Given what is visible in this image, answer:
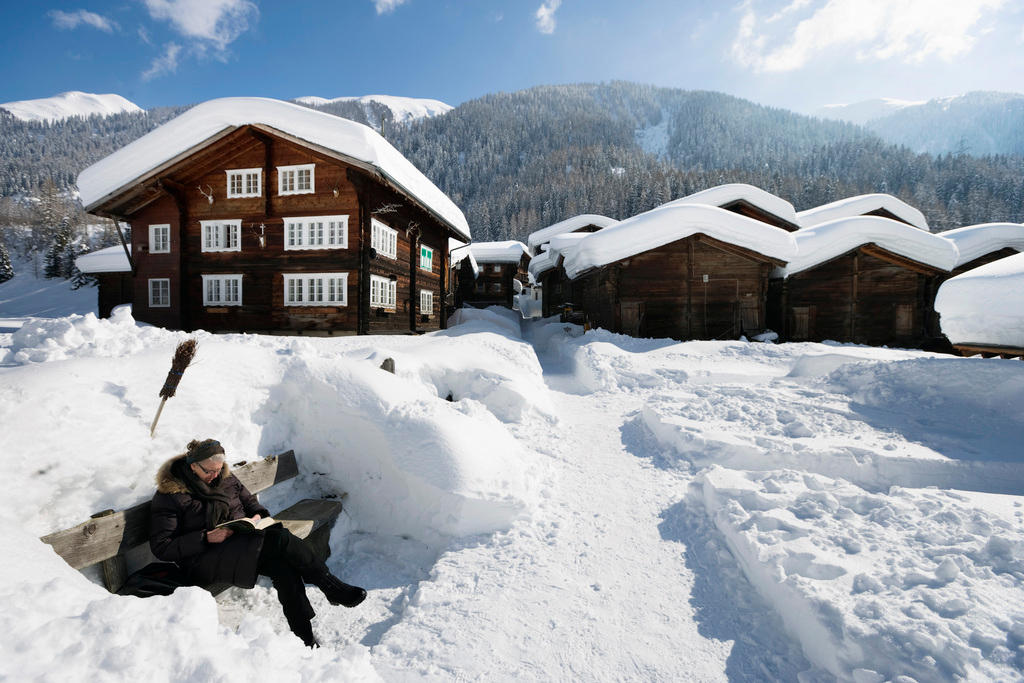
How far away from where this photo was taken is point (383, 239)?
14.6m

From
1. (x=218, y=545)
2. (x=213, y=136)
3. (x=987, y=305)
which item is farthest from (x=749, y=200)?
(x=218, y=545)

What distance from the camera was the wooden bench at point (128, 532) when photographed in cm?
256

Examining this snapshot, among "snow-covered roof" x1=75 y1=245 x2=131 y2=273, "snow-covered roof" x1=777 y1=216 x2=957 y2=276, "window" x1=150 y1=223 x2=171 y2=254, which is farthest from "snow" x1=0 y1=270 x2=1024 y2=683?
"snow-covered roof" x1=75 y1=245 x2=131 y2=273

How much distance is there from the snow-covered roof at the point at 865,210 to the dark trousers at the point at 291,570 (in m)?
25.9

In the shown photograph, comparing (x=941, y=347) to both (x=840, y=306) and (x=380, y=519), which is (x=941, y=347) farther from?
(x=380, y=519)

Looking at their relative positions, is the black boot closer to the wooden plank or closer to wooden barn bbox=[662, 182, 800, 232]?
the wooden plank

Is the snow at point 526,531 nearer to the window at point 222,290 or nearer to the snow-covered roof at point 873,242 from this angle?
the window at point 222,290

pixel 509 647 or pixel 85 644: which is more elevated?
pixel 85 644

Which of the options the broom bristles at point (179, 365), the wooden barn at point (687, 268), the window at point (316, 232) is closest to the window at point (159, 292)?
the window at point (316, 232)

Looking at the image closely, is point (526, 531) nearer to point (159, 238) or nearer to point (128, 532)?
point (128, 532)

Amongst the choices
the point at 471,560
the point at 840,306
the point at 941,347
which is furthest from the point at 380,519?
the point at 941,347

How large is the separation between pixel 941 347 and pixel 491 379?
19.1 metres

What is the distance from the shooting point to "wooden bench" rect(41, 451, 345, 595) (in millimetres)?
2562

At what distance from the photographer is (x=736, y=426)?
21.0 feet
